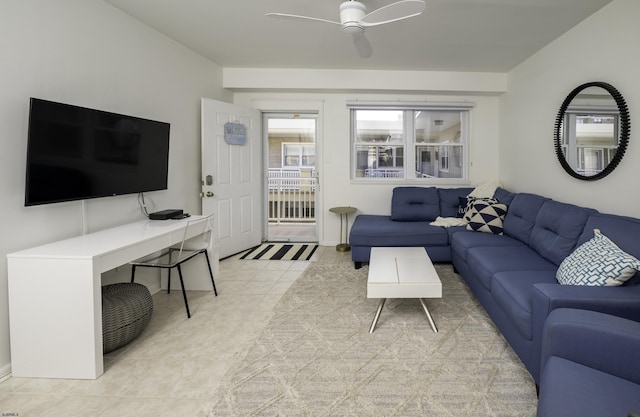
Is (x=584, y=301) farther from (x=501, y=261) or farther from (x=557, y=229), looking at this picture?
(x=557, y=229)

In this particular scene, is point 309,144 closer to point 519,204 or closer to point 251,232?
point 251,232

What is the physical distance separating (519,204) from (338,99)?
2737mm

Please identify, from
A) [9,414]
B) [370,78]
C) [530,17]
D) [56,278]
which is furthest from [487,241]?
[9,414]

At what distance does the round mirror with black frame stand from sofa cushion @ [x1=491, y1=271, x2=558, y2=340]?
116 cm

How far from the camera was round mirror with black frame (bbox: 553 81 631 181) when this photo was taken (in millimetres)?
2527

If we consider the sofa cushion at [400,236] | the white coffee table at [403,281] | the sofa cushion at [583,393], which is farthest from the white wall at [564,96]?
the sofa cushion at [583,393]

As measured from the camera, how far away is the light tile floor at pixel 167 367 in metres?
1.63

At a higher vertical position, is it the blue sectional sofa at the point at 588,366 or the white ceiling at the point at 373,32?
the white ceiling at the point at 373,32

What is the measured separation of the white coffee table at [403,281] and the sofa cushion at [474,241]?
580 mm

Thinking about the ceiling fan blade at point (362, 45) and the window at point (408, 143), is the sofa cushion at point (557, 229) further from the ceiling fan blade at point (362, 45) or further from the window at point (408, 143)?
the ceiling fan blade at point (362, 45)

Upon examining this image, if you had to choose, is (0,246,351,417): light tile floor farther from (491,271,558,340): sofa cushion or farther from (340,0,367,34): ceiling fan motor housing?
(340,0,367,34): ceiling fan motor housing

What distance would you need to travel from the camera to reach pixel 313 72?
14.5ft

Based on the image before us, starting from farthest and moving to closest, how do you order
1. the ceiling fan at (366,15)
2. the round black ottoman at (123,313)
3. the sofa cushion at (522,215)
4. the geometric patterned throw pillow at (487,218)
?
1. the geometric patterned throw pillow at (487,218)
2. the sofa cushion at (522,215)
3. the ceiling fan at (366,15)
4. the round black ottoman at (123,313)

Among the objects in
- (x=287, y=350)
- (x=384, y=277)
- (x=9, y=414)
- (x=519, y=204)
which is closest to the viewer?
(x=9, y=414)
